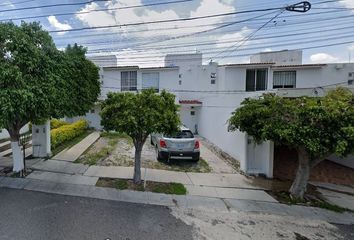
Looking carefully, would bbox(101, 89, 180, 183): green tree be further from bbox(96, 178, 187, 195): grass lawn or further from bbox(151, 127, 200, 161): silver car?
bbox(151, 127, 200, 161): silver car

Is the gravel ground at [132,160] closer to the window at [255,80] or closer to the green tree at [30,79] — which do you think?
the green tree at [30,79]

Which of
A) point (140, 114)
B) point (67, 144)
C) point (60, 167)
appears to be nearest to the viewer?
point (140, 114)

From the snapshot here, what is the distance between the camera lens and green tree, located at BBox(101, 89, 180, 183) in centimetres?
737

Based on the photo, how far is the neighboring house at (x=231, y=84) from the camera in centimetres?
1091

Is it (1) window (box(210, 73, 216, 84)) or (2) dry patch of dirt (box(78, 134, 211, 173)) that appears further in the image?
(1) window (box(210, 73, 216, 84))

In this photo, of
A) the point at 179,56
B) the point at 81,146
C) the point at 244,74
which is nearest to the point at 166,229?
the point at 81,146

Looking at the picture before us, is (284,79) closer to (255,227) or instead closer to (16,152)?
(255,227)

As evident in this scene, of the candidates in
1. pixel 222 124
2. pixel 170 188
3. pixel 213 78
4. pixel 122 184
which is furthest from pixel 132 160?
pixel 213 78

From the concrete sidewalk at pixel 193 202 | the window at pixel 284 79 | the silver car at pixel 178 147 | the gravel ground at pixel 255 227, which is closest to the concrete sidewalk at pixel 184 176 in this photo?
the silver car at pixel 178 147

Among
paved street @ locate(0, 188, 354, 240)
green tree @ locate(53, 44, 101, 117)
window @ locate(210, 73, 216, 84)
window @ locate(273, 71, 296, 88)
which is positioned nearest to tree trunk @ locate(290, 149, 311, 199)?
paved street @ locate(0, 188, 354, 240)

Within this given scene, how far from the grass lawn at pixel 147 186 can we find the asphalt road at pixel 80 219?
1.11m

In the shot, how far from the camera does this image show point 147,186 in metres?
8.05

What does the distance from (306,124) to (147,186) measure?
198 inches

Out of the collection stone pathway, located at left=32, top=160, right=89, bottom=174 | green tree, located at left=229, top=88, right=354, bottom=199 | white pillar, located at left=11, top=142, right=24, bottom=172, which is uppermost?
green tree, located at left=229, top=88, right=354, bottom=199
